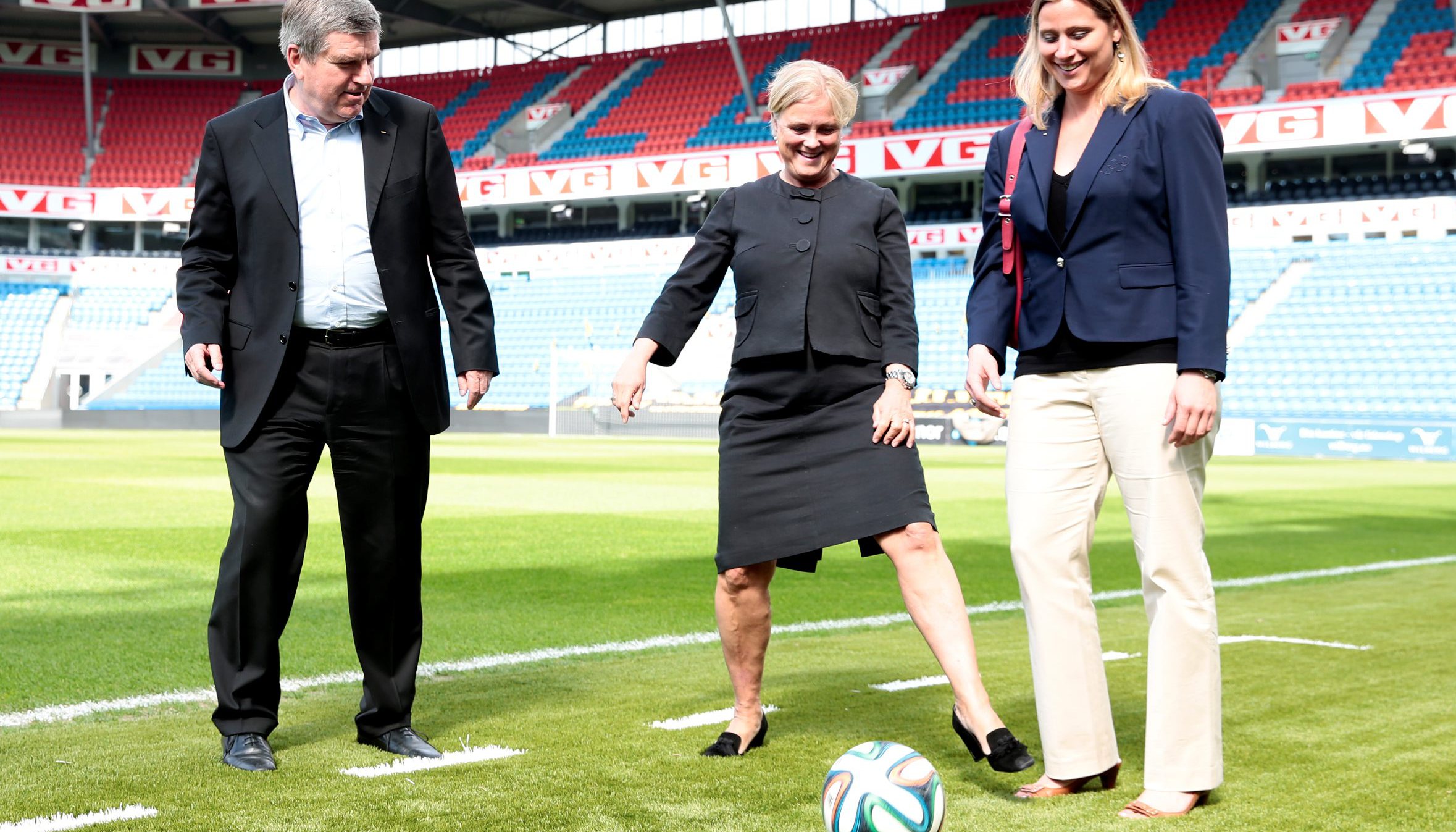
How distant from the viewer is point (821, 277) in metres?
4.06

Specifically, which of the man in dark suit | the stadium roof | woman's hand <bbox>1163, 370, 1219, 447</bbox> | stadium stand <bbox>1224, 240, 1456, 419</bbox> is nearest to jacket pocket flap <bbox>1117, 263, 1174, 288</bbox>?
woman's hand <bbox>1163, 370, 1219, 447</bbox>

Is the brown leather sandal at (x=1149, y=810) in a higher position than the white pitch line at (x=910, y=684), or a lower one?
higher

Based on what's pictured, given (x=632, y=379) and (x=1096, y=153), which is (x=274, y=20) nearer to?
(x=632, y=379)

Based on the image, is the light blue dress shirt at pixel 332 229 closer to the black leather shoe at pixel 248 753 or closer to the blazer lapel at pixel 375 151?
the blazer lapel at pixel 375 151

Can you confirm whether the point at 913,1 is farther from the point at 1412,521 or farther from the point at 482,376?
the point at 482,376

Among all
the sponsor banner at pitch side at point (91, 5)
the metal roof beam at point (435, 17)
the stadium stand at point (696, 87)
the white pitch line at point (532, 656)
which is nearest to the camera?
the white pitch line at point (532, 656)

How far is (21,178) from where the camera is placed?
47469 millimetres

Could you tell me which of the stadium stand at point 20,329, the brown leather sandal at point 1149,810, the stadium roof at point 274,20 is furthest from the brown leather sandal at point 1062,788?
the stadium stand at point 20,329

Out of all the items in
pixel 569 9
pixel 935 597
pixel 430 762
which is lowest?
pixel 430 762

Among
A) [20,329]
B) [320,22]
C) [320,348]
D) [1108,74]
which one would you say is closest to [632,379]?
[320,348]

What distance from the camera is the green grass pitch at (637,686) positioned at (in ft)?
11.5

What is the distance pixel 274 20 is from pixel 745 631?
48216mm

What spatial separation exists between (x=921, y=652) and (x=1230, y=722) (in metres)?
1.68

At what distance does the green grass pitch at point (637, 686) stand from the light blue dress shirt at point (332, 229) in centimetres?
124
